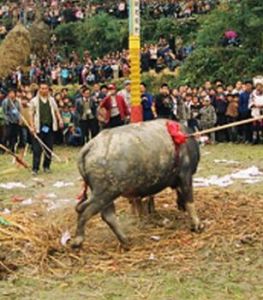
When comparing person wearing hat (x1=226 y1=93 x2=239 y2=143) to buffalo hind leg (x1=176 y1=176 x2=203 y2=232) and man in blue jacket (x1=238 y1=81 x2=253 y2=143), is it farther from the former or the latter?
buffalo hind leg (x1=176 y1=176 x2=203 y2=232)

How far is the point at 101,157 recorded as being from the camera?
30.7 ft

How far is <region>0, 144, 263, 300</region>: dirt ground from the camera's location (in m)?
8.12

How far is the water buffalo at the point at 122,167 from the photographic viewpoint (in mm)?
9344

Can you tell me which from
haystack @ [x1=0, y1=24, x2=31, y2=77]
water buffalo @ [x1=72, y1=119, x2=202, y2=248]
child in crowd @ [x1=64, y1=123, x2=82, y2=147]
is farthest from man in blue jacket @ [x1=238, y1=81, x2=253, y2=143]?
haystack @ [x1=0, y1=24, x2=31, y2=77]

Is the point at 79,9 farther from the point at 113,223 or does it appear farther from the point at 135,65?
the point at 113,223

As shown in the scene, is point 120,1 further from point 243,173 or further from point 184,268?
point 184,268

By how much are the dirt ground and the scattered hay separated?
0.5 inches

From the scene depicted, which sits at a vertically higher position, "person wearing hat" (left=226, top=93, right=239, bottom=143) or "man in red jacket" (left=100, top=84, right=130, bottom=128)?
"man in red jacket" (left=100, top=84, right=130, bottom=128)

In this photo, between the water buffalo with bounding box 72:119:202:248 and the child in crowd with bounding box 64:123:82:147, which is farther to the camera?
the child in crowd with bounding box 64:123:82:147

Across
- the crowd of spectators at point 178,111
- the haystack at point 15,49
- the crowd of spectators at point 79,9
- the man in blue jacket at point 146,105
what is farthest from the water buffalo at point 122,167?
the haystack at point 15,49

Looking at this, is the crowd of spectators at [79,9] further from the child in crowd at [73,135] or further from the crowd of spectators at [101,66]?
the child in crowd at [73,135]

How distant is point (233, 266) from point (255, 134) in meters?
10.9

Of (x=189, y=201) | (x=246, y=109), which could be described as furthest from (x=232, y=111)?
(x=189, y=201)

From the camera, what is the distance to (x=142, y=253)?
931 cm
